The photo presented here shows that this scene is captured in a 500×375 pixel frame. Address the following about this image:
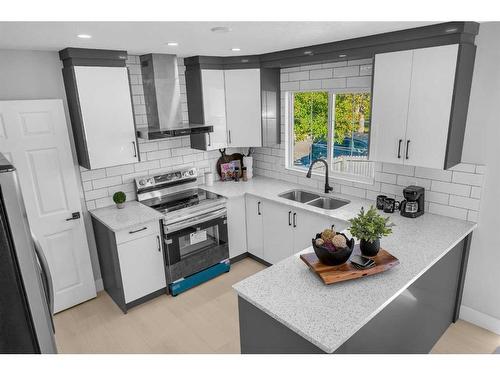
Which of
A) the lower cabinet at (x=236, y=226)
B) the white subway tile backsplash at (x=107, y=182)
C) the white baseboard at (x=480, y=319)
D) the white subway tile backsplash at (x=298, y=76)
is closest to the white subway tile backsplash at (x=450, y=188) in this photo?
the white baseboard at (x=480, y=319)

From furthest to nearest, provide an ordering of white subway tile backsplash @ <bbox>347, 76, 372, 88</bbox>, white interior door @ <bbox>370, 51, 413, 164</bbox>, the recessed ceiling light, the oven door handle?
the oven door handle, white subway tile backsplash @ <bbox>347, 76, 372, 88</bbox>, white interior door @ <bbox>370, 51, 413, 164</bbox>, the recessed ceiling light

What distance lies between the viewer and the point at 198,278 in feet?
12.0

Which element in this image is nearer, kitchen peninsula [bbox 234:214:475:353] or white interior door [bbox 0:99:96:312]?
kitchen peninsula [bbox 234:214:475:353]

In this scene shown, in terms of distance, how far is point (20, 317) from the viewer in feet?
3.54

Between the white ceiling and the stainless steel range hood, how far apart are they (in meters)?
0.24

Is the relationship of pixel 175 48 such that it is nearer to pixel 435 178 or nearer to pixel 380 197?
pixel 380 197

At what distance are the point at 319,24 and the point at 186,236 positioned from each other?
230 cm

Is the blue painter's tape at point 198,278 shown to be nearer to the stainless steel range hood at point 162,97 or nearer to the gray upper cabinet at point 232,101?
the gray upper cabinet at point 232,101

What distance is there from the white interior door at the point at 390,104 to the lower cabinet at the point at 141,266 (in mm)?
2214

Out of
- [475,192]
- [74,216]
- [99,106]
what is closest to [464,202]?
[475,192]

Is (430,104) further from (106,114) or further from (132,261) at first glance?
(132,261)

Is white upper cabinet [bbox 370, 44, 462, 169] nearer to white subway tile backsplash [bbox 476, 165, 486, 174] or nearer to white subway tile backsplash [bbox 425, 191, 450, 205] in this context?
white subway tile backsplash [bbox 476, 165, 486, 174]

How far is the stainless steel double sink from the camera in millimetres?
3643

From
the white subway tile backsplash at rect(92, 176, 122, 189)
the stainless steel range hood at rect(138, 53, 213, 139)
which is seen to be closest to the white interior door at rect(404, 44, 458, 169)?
the stainless steel range hood at rect(138, 53, 213, 139)
